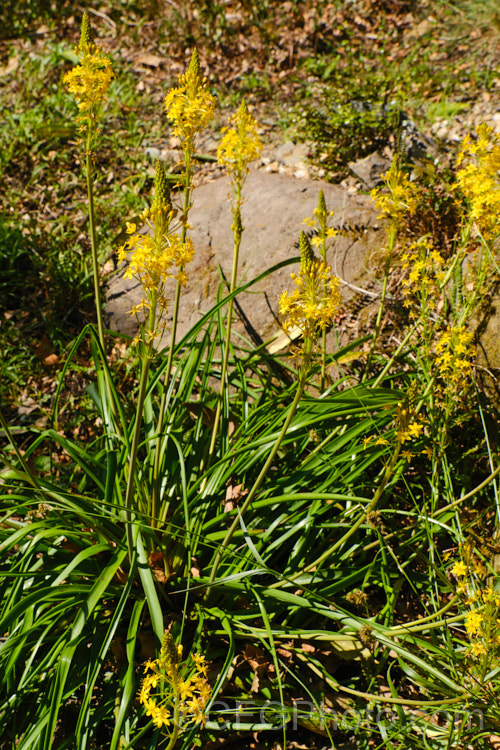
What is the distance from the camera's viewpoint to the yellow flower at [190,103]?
203 cm

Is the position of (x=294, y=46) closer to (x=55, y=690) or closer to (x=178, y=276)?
(x=178, y=276)

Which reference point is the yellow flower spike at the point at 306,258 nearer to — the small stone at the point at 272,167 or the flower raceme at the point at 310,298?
the flower raceme at the point at 310,298

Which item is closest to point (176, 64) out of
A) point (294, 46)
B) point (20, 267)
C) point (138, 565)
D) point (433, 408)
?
point (294, 46)

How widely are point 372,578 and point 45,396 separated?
2668mm

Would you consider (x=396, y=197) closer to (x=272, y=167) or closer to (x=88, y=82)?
(x=88, y=82)

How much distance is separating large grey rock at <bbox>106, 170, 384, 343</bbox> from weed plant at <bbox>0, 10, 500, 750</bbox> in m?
0.96

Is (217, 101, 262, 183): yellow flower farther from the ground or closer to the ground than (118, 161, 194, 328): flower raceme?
farther from the ground

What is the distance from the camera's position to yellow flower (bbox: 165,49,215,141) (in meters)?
2.03

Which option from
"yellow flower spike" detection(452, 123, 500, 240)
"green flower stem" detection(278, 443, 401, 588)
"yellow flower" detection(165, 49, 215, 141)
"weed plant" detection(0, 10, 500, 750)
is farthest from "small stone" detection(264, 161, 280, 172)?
"green flower stem" detection(278, 443, 401, 588)

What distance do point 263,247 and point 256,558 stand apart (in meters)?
2.70

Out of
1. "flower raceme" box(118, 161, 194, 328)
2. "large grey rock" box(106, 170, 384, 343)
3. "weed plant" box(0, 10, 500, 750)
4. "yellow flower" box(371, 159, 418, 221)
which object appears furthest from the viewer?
"large grey rock" box(106, 170, 384, 343)

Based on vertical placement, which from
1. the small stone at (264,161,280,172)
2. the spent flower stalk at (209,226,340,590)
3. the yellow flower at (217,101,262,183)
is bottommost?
the spent flower stalk at (209,226,340,590)

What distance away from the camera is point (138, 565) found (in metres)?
2.39

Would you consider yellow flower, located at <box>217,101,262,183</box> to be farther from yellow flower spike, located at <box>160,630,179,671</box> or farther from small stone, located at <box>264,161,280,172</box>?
small stone, located at <box>264,161,280,172</box>
